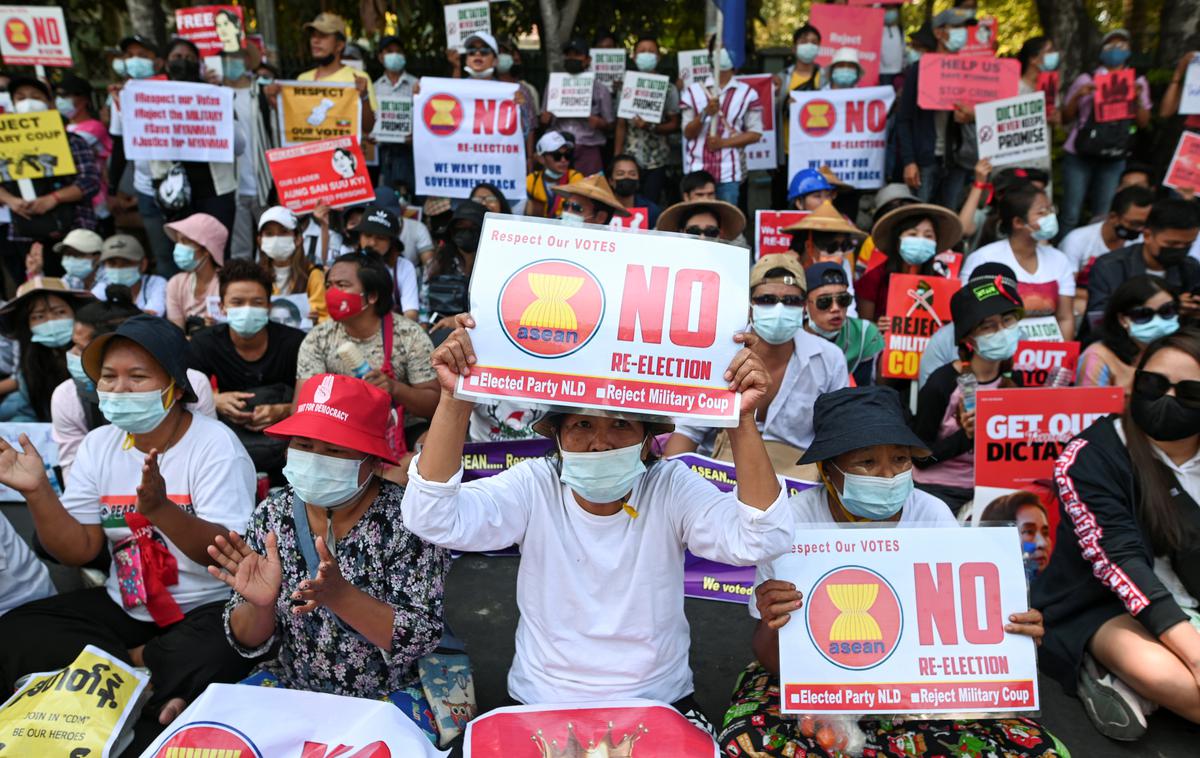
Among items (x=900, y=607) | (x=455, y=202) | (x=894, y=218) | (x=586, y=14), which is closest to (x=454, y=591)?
(x=900, y=607)

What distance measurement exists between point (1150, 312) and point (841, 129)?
4.33m

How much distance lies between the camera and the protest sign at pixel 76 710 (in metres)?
2.87

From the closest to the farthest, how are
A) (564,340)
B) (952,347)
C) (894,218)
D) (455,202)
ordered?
(564,340)
(952,347)
(894,218)
(455,202)

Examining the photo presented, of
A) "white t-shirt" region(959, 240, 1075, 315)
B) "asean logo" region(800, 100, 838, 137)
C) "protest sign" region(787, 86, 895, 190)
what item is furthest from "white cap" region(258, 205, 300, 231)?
"white t-shirt" region(959, 240, 1075, 315)

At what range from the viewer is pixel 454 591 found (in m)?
4.73

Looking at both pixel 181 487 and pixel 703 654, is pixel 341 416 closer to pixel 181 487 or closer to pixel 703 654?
pixel 181 487

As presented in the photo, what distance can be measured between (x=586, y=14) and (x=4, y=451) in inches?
455

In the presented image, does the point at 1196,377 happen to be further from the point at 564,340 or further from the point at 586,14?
the point at 586,14

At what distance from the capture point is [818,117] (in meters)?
8.56

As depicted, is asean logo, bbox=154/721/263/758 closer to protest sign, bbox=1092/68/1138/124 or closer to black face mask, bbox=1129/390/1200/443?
black face mask, bbox=1129/390/1200/443

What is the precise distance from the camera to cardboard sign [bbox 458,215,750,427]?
2.39 metres

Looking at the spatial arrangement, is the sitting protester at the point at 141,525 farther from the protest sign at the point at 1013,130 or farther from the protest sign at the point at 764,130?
the protest sign at the point at 1013,130

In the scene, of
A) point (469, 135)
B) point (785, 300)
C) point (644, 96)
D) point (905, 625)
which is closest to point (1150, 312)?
point (785, 300)

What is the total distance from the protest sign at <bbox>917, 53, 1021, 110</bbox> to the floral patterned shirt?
279 inches
